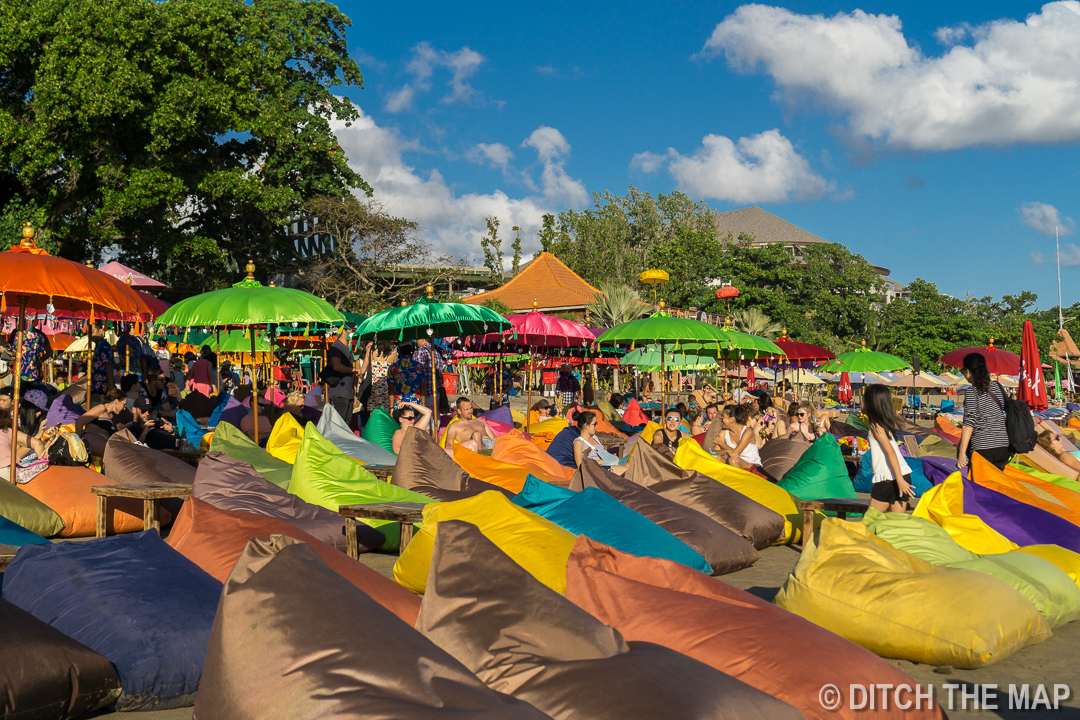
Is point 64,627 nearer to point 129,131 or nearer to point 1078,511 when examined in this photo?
point 1078,511

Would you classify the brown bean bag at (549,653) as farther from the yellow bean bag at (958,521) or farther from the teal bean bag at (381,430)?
the teal bean bag at (381,430)

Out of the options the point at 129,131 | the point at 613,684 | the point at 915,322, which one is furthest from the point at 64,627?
the point at 915,322

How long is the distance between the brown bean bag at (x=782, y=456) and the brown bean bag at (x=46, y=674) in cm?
588

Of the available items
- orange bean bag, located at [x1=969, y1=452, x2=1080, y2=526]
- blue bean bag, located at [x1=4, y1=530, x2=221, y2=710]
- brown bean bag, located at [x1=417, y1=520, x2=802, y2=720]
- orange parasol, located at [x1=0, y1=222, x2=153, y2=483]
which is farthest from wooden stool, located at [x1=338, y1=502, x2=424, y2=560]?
orange bean bag, located at [x1=969, y1=452, x2=1080, y2=526]

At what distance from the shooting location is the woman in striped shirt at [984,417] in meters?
5.52

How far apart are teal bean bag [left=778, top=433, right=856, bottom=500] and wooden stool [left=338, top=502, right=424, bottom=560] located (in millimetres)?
3100

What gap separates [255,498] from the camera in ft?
14.9

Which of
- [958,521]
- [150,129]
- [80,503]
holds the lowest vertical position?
[80,503]

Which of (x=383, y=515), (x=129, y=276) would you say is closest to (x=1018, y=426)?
(x=383, y=515)

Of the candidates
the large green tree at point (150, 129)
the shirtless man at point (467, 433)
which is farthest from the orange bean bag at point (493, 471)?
the large green tree at point (150, 129)

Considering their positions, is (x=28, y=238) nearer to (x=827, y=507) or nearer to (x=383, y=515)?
(x=383, y=515)

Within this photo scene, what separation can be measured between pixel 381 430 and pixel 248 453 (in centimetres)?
189

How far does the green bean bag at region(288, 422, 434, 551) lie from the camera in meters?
4.90

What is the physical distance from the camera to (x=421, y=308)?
8.21 metres
